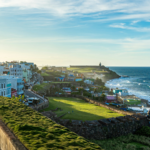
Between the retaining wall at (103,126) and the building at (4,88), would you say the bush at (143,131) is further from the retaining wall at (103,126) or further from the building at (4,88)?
the building at (4,88)

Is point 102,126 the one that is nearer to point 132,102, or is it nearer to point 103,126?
point 103,126

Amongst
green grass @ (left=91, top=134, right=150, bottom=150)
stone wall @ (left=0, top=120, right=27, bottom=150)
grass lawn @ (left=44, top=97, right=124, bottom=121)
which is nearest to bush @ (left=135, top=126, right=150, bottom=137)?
green grass @ (left=91, top=134, right=150, bottom=150)

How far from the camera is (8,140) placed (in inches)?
267

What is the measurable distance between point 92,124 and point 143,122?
771cm

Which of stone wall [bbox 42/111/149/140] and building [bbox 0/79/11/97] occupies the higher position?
building [bbox 0/79/11/97]

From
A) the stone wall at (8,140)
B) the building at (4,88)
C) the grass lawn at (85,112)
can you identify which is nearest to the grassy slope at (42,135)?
the stone wall at (8,140)

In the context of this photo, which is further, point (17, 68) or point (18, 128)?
point (17, 68)

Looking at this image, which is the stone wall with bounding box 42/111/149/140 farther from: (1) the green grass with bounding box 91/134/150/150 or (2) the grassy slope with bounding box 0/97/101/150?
(2) the grassy slope with bounding box 0/97/101/150

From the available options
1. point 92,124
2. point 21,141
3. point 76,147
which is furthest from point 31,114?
point 92,124

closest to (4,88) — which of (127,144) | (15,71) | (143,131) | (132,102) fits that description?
(127,144)

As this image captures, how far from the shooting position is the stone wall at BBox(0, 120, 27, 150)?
6051mm

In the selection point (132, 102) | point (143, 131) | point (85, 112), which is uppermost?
point (85, 112)

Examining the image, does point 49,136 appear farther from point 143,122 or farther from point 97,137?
point 143,122

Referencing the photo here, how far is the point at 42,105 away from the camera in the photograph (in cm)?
2606
